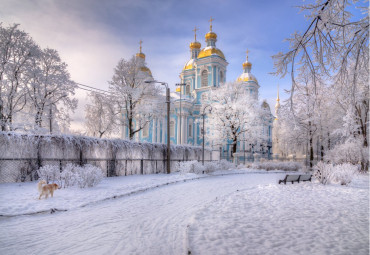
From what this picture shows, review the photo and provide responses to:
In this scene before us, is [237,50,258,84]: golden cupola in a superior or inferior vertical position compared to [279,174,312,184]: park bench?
superior

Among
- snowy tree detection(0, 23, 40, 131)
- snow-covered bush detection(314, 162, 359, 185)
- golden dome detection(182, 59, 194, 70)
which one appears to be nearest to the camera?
snow-covered bush detection(314, 162, 359, 185)

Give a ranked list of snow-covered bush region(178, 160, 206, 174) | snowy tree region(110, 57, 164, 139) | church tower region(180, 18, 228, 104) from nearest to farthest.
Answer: snow-covered bush region(178, 160, 206, 174) < snowy tree region(110, 57, 164, 139) < church tower region(180, 18, 228, 104)

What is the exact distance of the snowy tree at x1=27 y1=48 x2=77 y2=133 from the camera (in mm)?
20102

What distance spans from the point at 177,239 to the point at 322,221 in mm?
3647

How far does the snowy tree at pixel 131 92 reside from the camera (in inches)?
1075

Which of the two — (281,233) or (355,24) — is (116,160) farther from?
(355,24)

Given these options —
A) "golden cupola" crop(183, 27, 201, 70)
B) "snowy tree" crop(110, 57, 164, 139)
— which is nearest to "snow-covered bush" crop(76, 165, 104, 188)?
"snowy tree" crop(110, 57, 164, 139)

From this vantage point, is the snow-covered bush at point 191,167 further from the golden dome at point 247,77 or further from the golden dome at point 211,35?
the golden dome at point 247,77

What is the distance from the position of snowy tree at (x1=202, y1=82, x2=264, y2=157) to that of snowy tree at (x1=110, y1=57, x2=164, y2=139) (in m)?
9.05

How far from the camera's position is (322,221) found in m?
5.94

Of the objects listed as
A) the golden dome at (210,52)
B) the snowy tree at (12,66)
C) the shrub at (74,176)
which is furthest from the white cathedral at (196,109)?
the shrub at (74,176)

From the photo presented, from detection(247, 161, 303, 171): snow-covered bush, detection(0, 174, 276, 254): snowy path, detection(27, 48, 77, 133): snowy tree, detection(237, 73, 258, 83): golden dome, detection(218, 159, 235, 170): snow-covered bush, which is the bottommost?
detection(247, 161, 303, 171): snow-covered bush

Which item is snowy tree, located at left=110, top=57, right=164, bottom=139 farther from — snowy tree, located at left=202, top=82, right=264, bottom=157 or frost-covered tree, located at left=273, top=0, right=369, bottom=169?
frost-covered tree, located at left=273, top=0, right=369, bottom=169

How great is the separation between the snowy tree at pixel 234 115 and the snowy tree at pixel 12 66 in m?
21.4
